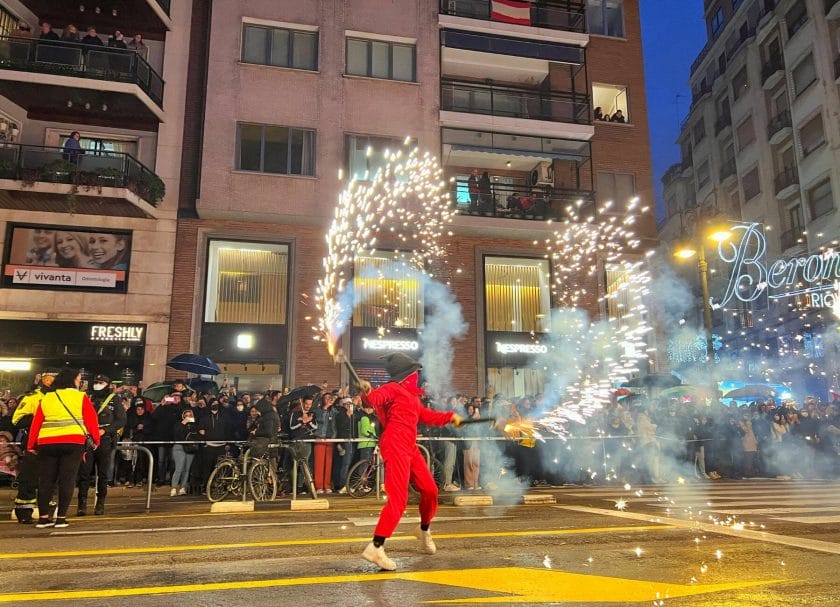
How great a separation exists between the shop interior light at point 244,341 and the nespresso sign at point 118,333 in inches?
106

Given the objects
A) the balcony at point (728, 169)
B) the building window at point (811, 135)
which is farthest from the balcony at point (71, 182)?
the balcony at point (728, 169)

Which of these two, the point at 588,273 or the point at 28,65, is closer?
the point at 28,65

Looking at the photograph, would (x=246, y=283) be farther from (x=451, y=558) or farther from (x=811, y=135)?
(x=811, y=135)

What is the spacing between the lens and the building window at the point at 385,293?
67.6ft

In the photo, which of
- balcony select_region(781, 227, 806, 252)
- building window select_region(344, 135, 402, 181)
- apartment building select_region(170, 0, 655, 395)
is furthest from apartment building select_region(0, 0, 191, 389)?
balcony select_region(781, 227, 806, 252)

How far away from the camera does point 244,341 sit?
64.0 ft

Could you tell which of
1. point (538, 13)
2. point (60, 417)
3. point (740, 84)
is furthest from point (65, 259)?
point (740, 84)

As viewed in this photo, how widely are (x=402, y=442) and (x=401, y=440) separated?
0.02 meters

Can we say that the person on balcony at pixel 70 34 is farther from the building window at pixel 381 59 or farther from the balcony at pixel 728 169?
the balcony at pixel 728 169

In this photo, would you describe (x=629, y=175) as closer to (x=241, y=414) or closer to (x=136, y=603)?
(x=241, y=414)

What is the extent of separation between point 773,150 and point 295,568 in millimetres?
39599

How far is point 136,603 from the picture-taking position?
13.9ft

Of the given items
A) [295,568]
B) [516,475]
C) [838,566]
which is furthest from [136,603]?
[516,475]

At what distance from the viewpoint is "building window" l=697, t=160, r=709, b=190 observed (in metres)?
46.6
